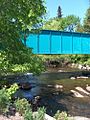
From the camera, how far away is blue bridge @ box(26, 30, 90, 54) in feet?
140

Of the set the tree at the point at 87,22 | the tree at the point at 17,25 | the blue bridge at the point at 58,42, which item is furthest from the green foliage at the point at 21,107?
the tree at the point at 87,22

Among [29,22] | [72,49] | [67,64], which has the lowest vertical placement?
[67,64]

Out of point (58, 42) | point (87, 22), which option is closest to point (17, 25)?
point (58, 42)

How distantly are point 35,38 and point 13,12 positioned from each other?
21.4m

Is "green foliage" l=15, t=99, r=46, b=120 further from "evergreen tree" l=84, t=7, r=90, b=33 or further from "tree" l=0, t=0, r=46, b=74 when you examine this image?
"evergreen tree" l=84, t=7, r=90, b=33

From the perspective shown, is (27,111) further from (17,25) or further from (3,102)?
(17,25)

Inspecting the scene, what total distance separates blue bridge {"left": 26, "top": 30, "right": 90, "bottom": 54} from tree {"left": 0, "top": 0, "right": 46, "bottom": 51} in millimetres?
16907

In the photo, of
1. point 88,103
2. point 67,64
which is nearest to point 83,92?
point 88,103

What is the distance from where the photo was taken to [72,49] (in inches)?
1994

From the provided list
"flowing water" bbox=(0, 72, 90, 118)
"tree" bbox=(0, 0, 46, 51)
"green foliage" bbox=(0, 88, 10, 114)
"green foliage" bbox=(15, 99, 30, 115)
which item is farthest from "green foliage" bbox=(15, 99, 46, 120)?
"flowing water" bbox=(0, 72, 90, 118)

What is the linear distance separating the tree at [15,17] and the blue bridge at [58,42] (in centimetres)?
1691

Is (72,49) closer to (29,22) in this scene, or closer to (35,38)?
(35,38)

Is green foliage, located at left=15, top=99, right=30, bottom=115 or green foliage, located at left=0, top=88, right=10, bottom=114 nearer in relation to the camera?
green foliage, located at left=0, top=88, right=10, bottom=114

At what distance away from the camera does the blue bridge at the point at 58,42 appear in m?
42.7
